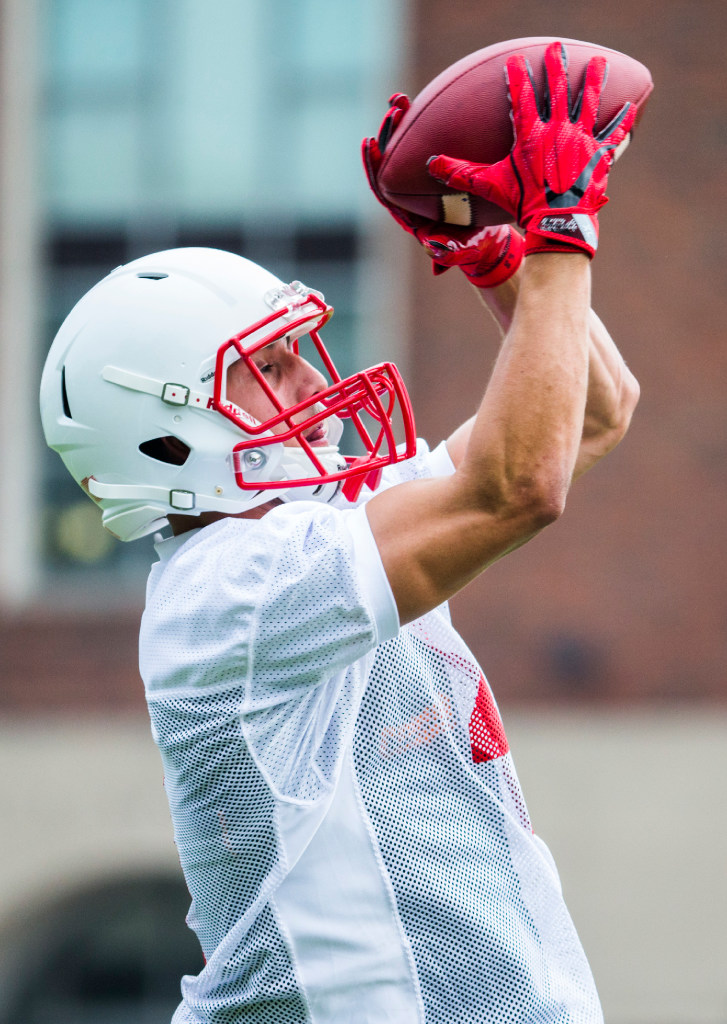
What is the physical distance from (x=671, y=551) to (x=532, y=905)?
16.5 ft

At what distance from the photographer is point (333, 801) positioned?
164cm

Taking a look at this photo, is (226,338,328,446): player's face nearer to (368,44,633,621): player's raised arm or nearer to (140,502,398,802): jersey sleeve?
(140,502,398,802): jersey sleeve

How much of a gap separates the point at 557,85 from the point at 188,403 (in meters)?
0.69

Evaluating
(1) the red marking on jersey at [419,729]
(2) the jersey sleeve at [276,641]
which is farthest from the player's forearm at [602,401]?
(2) the jersey sleeve at [276,641]

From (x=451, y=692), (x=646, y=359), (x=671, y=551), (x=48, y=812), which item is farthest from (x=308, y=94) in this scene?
(x=451, y=692)

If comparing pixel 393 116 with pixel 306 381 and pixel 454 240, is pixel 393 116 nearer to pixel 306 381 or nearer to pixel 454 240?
pixel 454 240

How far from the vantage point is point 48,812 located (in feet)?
21.7

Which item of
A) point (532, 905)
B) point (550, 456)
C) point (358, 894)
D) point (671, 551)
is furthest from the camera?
point (671, 551)

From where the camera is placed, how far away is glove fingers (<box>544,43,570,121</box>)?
5.34 ft

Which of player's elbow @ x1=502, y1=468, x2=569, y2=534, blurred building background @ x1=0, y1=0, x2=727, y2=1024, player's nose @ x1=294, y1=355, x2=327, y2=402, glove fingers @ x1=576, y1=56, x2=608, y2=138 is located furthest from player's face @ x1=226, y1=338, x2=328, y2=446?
blurred building background @ x1=0, y1=0, x2=727, y2=1024

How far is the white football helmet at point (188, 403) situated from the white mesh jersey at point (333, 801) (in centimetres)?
12

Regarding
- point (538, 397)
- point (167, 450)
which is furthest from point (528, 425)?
point (167, 450)

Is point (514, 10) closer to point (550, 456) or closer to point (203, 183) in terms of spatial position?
point (203, 183)

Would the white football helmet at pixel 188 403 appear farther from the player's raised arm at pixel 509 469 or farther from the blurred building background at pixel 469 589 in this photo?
the blurred building background at pixel 469 589
